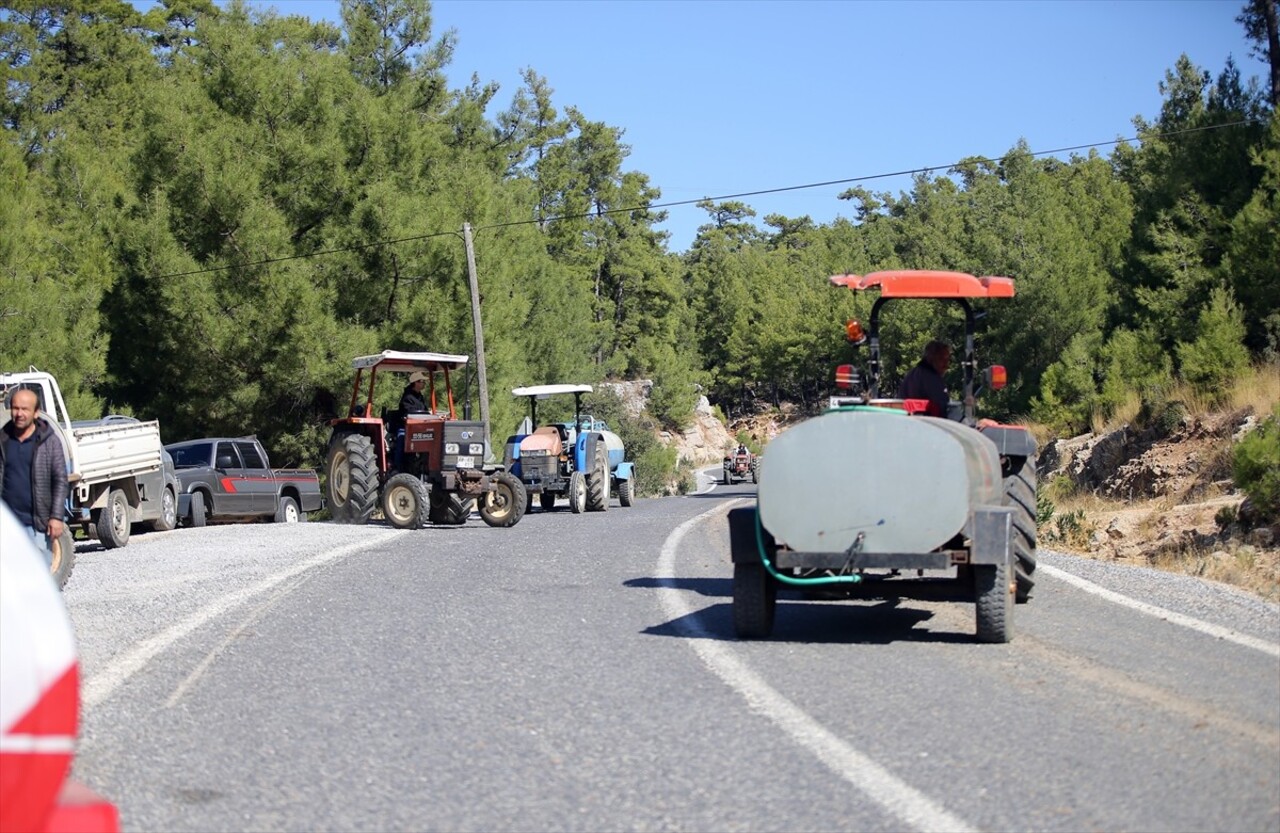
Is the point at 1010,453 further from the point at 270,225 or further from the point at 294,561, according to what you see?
the point at 270,225

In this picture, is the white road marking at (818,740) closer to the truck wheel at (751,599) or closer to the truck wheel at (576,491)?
the truck wheel at (751,599)

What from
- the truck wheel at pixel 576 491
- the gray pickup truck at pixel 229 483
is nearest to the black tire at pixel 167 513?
the gray pickup truck at pixel 229 483

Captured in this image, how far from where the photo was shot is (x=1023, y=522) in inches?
408

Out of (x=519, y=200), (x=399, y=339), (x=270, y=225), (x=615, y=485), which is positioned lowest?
(x=615, y=485)

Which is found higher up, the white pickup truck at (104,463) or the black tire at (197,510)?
the white pickup truck at (104,463)

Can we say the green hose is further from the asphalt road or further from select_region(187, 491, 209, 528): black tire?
select_region(187, 491, 209, 528): black tire

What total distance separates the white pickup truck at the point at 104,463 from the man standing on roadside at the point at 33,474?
7084mm

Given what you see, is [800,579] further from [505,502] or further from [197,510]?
[197,510]

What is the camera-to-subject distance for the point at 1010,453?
35.2 feet

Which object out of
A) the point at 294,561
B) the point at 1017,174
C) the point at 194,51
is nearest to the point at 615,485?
the point at 194,51

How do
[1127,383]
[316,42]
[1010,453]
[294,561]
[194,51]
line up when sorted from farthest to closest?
[316,42] → [194,51] → [1127,383] → [294,561] → [1010,453]

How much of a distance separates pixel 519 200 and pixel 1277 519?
4436 centimetres

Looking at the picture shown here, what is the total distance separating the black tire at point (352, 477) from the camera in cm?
2080

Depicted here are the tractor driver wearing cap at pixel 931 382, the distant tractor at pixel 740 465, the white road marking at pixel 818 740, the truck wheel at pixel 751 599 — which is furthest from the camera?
the distant tractor at pixel 740 465
